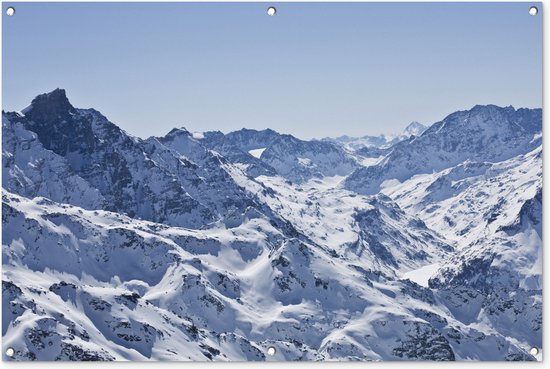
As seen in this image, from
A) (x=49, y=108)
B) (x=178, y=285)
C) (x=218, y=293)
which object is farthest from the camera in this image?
(x=49, y=108)

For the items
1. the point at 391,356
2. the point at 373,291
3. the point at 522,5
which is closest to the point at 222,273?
the point at 373,291

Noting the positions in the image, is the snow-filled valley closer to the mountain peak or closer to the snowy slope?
the snowy slope

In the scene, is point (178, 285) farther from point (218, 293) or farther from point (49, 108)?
point (49, 108)

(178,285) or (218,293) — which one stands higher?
(178,285)

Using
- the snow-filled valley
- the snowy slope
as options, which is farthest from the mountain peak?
the snowy slope

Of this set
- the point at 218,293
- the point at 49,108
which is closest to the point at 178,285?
the point at 218,293

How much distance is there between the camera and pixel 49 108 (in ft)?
490

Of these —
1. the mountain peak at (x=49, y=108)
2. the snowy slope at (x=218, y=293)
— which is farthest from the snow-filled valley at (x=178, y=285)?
the mountain peak at (x=49, y=108)

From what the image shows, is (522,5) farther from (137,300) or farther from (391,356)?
(391,356)

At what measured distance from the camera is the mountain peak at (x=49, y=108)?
145125 millimetres

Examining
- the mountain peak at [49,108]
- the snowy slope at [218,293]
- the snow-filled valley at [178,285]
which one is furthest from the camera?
the mountain peak at [49,108]

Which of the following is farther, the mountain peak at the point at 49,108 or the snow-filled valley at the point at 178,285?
the mountain peak at the point at 49,108

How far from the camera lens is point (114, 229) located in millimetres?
108750

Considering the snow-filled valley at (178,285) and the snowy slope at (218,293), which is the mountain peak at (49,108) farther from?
the snowy slope at (218,293)
